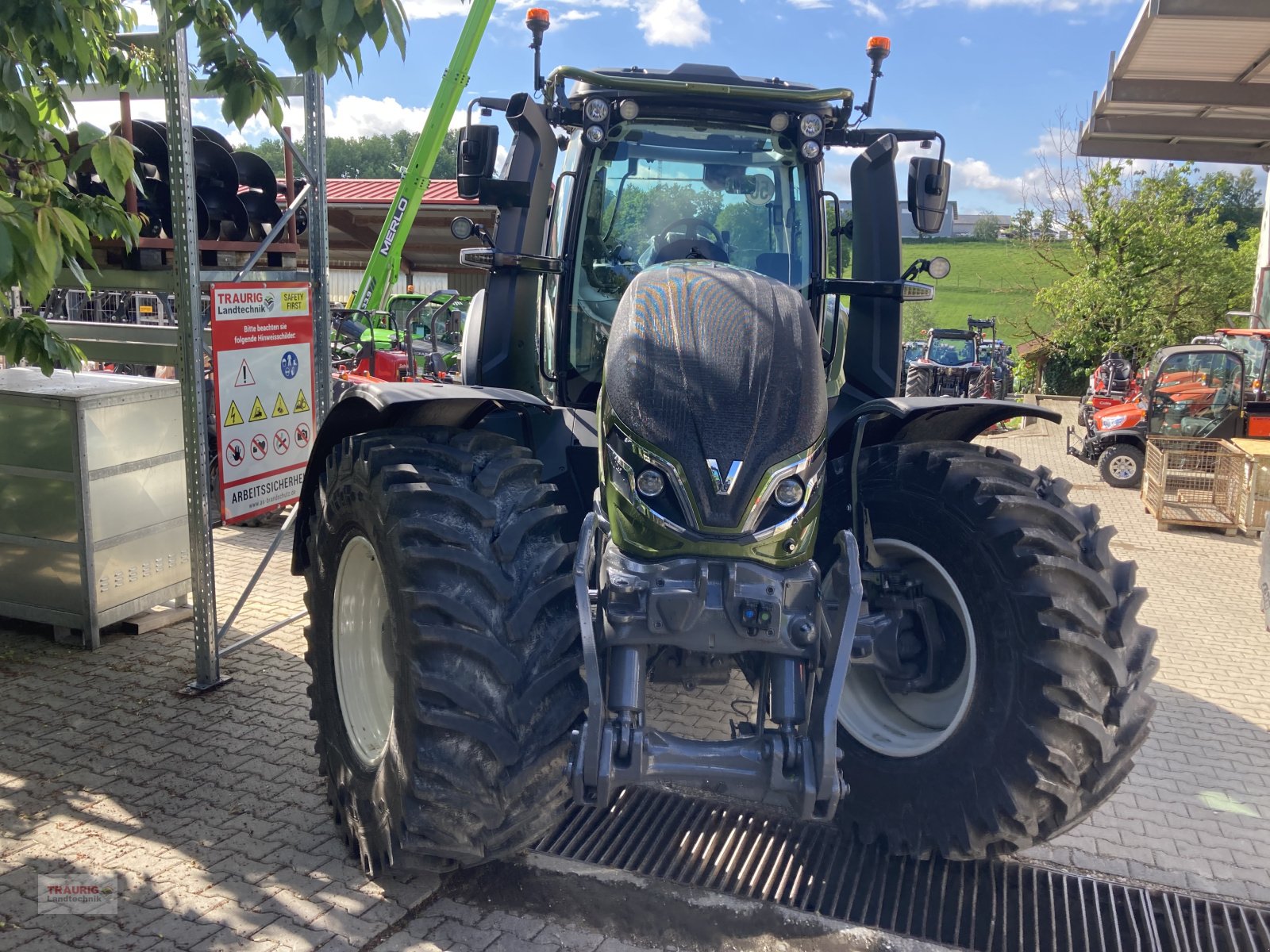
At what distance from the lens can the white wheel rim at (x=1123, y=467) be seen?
13.8 metres

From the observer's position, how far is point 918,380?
829 inches

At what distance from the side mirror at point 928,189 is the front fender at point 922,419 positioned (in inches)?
35.8

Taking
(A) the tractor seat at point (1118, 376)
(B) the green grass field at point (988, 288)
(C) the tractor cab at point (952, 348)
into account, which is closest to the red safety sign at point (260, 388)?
(B) the green grass field at point (988, 288)

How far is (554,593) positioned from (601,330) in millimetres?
1609

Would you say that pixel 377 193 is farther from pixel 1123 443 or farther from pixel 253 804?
pixel 253 804

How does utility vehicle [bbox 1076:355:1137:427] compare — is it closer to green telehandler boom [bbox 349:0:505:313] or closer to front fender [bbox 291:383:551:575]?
green telehandler boom [bbox 349:0:505:313]

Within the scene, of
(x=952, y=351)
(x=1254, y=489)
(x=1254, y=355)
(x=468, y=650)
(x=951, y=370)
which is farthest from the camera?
(x=952, y=351)

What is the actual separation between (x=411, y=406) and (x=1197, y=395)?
1189 cm

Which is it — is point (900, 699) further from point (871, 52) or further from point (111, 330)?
point (111, 330)

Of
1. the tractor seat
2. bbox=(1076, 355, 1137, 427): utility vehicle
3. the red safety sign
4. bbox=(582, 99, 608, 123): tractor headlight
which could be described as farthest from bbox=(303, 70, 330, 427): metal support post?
the tractor seat

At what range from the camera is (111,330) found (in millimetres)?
5906

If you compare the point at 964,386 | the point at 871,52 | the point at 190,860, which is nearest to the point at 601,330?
the point at 871,52

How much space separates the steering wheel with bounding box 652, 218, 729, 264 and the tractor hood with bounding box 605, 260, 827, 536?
706 millimetres

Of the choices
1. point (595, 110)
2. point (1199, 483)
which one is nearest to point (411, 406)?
point (595, 110)
